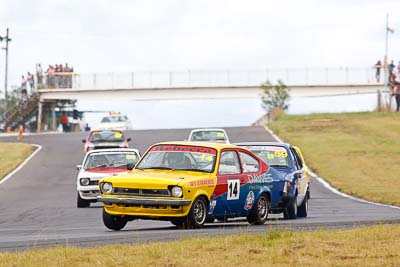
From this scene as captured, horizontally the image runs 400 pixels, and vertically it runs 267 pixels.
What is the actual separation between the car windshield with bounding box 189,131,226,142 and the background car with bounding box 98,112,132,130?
24.4 metres

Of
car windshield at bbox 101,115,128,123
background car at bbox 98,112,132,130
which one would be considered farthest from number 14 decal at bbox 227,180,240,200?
car windshield at bbox 101,115,128,123

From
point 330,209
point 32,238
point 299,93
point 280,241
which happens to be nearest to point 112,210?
point 32,238

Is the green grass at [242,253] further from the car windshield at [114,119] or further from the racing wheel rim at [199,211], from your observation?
the car windshield at [114,119]

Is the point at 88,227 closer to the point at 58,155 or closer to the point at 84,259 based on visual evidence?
the point at 84,259

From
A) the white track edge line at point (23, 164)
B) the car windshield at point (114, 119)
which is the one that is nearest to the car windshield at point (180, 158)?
the white track edge line at point (23, 164)

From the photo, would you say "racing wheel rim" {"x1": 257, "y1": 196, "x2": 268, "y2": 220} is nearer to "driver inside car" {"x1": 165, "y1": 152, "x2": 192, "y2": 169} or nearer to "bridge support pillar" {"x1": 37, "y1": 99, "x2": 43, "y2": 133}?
"driver inside car" {"x1": 165, "y1": 152, "x2": 192, "y2": 169}

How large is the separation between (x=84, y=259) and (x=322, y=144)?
40191 mm

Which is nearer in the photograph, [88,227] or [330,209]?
[88,227]

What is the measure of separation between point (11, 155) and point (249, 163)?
31665 mm

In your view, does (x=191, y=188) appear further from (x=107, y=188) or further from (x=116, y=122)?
(x=116, y=122)

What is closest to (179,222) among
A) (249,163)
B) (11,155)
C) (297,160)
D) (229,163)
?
(229,163)

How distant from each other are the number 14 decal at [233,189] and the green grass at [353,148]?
9377mm

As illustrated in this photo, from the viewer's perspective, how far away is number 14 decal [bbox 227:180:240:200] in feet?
56.0

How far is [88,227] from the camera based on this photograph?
59.6 feet
